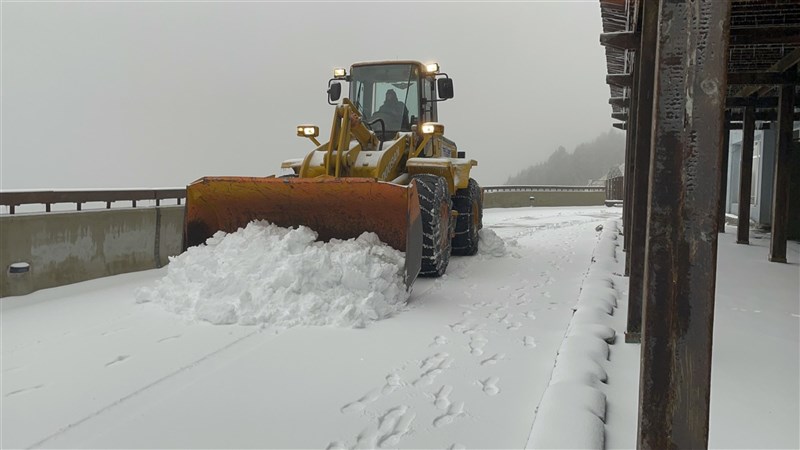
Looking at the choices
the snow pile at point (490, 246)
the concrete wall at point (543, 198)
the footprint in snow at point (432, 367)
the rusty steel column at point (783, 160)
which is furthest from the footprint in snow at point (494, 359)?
the concrete wall at point (543, 198)

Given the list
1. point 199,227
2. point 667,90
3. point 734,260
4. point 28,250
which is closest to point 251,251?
point 199,227

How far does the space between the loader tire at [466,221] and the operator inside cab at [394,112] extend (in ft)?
4.11

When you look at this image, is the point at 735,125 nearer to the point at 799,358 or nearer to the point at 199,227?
the point at 799,358

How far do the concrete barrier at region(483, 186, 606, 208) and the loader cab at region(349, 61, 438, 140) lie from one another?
47.9ft

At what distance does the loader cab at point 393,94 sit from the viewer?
7.59 metres

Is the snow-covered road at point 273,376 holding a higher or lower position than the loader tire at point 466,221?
lower

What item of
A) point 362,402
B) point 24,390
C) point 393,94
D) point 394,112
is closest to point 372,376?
point 362,402

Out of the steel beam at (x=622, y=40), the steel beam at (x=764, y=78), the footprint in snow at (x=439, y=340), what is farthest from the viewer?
the steel beam at (x=764, y=78)

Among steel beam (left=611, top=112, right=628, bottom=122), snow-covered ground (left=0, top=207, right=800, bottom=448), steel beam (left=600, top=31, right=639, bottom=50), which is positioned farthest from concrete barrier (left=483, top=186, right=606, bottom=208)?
snow-covered ground (left=0, top=207, right=800, bottom=448)

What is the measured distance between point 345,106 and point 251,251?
193 cm

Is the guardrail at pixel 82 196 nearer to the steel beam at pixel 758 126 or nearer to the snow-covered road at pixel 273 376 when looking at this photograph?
the snow-covered road at pixel 273 376

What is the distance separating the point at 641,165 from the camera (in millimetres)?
4004

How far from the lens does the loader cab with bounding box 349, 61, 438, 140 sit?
759 centimetres

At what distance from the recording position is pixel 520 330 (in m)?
4.41
